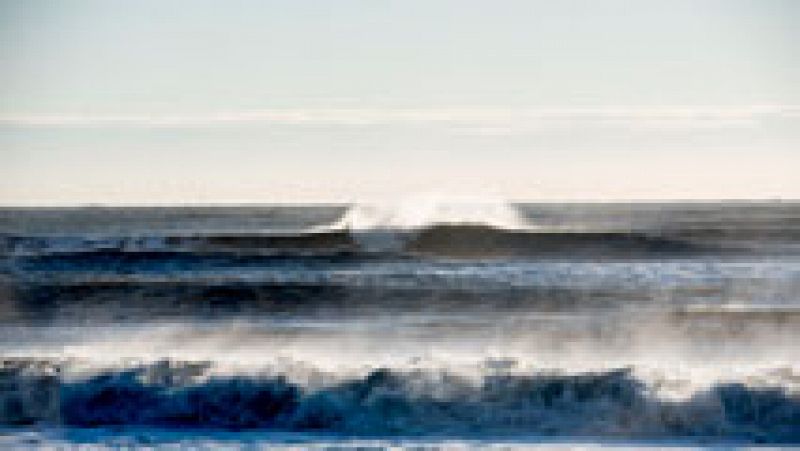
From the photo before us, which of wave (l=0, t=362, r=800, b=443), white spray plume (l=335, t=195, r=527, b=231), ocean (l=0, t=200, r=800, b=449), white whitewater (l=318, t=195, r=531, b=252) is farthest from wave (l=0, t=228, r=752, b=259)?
wave (l=0, t=362, r=800, b=443)

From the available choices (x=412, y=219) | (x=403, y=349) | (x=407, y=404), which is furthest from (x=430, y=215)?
(x=407, y=404)

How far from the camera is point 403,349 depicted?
14844 millimetres

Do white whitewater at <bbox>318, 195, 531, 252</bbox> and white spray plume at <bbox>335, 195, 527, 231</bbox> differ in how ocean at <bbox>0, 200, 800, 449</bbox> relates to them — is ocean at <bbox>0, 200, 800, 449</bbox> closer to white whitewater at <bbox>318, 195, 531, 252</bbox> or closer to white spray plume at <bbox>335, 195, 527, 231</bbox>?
white whitewater at <bbox>318, 195, 531, 252</bbox>

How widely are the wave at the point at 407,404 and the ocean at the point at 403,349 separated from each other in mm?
24

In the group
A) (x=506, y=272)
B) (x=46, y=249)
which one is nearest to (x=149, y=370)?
(x=506, y=272)

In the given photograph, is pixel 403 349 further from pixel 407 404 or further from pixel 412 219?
pixel 412 219

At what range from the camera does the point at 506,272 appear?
23.0m

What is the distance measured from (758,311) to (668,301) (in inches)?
62.1

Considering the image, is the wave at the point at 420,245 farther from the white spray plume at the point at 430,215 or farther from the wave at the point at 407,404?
the wave at the point at 407,404

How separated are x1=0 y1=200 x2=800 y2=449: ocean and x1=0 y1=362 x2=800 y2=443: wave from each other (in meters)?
0.02

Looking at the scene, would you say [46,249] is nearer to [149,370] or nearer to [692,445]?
[149,370]

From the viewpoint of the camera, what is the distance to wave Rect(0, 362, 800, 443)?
10844 millimetres

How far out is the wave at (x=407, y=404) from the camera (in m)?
10.8

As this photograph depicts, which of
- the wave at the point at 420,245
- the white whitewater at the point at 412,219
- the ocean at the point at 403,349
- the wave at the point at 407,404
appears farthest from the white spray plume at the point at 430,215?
the wave at the point at 407,404
